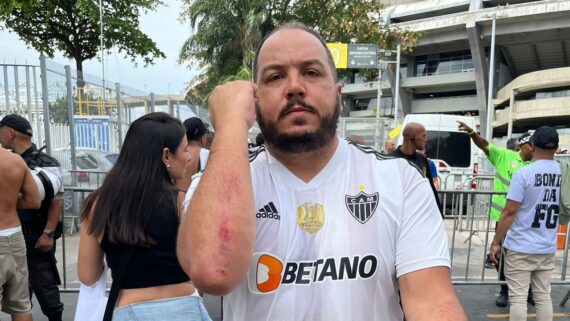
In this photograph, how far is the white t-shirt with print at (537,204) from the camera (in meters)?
4.07

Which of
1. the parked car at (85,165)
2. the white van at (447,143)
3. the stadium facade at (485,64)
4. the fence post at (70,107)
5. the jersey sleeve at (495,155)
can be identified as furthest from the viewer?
the stadium facade at (485,64)

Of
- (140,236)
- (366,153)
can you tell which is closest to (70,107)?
(140,236)

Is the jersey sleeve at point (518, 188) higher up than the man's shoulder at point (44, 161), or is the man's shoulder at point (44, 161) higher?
the man's shoulder at point (44, 161)

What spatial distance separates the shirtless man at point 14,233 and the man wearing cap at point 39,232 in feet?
0.65

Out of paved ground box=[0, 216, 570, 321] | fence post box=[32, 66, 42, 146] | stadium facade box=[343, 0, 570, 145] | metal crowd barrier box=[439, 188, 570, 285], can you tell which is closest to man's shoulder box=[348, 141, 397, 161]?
paved ground box=[0, 216, 570, 321]

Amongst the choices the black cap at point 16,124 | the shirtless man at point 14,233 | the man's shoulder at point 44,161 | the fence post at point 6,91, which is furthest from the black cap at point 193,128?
the fence post at point 6,91

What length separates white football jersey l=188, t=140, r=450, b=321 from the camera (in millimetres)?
1307

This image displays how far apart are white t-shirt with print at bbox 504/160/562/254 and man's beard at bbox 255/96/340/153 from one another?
11.0 ft

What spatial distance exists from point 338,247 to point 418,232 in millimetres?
249

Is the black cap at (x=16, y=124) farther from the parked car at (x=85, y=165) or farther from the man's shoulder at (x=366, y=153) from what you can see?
the parked car at (x=85, y=165)

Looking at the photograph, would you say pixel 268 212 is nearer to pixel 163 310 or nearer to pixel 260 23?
pixel 163 310

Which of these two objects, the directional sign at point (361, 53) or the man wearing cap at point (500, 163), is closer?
the man wearing cap at point (500, 163)

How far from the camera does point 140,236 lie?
229cm

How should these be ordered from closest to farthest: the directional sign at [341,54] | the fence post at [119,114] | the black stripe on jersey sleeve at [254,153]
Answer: the black stripe on jersey sleeve at [254,153]
the fence post at [119,114]
the directional sign at [341,54]
